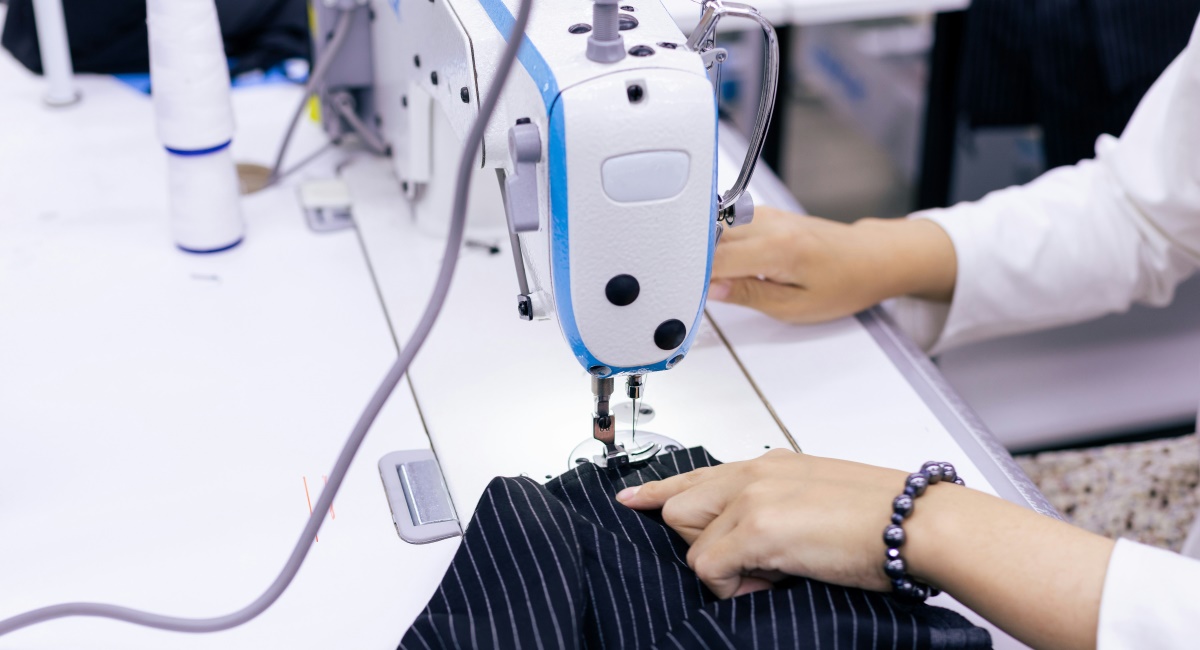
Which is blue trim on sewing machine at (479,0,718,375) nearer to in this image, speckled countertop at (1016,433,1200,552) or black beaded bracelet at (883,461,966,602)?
black beaded bracelet at (883,461,966,602)

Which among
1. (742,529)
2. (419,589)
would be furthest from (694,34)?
(419,589)

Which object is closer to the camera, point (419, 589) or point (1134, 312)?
point (419, 589)

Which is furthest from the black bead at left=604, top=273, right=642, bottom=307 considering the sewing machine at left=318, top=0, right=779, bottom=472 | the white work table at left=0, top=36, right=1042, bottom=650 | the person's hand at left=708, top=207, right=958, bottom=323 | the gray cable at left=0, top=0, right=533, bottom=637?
the person's hand at left=708, top=207, right=958, bottom=323

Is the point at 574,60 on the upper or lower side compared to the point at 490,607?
upper

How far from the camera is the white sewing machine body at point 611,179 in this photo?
0.75 meters

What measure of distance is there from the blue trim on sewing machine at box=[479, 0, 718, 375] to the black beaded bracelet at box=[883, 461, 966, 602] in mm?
191

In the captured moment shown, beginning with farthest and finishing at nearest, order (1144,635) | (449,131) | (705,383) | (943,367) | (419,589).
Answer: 1. (943,367)
2. (449,131)
3. (705,383)
4. (419,589)
5. (1144,635)

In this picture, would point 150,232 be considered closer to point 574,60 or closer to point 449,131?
point 449,131

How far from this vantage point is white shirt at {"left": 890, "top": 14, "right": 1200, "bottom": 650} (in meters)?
1.25

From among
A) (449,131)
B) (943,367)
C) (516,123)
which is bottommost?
(943,367)

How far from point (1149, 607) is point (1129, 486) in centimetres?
132

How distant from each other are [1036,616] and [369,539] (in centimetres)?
50

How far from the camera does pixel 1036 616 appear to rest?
785mm

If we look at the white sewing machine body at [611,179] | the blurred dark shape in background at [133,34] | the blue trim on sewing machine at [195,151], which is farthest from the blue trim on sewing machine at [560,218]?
the blurred dark shape in background at [133,34]
